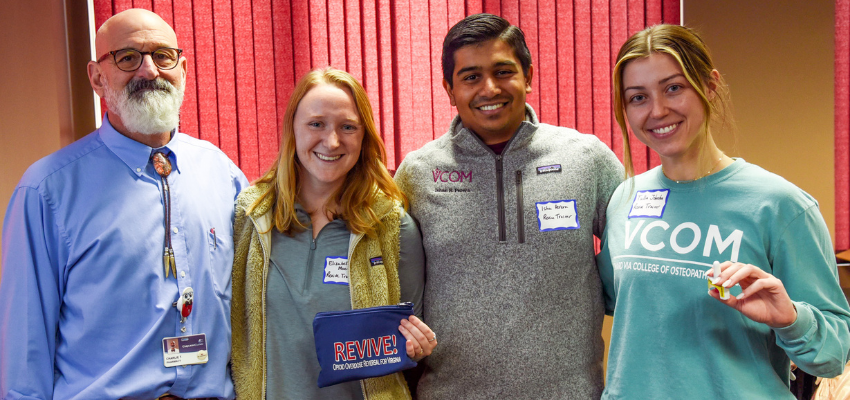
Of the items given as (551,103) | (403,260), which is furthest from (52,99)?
(551,103)

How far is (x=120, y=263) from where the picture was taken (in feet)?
5.28

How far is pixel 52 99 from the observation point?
116 inches

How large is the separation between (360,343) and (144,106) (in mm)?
1009

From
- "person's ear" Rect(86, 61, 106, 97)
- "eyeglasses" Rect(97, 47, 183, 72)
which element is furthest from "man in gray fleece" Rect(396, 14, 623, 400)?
"person's ear" Rect(86, 61, 106, 97)

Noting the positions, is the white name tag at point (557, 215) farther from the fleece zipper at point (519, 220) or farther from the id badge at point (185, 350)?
the id badge at point (185, 350)

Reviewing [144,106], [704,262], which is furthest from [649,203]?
[144,106]

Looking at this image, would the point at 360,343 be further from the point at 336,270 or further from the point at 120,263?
the point at 120,263

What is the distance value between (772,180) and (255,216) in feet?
4.91

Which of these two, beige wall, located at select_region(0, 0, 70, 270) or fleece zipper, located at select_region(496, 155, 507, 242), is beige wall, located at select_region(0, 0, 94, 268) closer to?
beige wall, located at select_region(0, 0, 70, 270)

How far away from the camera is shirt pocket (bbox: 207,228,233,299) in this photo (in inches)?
68.6

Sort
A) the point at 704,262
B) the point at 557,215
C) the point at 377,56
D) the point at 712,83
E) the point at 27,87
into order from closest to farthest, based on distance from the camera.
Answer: the point at 704,262 → the point at 712,83 → the point at 557,215 → the point at 27,87 → the point at 377,56

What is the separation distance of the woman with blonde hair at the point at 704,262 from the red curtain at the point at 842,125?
9.42ft

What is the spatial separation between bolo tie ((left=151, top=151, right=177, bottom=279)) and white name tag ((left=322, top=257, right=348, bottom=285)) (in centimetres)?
45

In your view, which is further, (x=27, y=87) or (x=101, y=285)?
(x=27, y=87)
